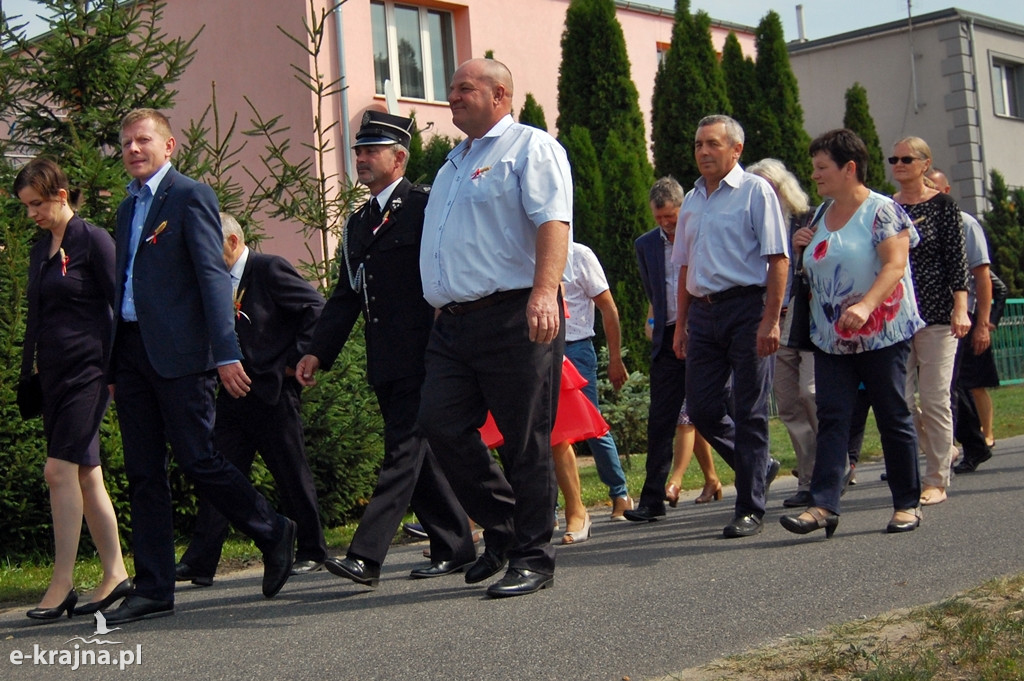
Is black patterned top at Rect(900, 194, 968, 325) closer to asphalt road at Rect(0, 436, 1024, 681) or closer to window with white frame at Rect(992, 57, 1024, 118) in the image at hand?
asphalt road at Rect(0, 436, 1024, 681)

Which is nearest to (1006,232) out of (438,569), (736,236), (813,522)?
(736,236)

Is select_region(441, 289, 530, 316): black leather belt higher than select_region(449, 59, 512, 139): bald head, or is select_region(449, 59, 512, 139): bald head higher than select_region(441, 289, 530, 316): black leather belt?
select_region(449, 59, 512, 139): bald head

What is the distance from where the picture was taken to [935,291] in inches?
314

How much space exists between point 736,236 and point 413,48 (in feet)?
48.1

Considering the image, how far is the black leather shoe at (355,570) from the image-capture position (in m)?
5.45

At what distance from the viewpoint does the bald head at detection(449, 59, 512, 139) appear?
17.9 feet

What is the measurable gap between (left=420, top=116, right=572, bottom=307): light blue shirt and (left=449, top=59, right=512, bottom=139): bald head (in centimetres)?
11

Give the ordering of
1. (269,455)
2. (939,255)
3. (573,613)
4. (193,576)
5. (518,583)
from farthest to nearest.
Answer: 1. (939,255)
2. (269,455)
3. (193,576)
4. (518,583)
5. (573,613)

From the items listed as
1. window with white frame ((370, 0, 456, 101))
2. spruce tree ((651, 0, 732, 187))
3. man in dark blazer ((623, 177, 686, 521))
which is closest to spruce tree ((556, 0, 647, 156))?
spruce tree ((651, 0, 732, 187))

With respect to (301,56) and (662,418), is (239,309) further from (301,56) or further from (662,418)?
(301,56)

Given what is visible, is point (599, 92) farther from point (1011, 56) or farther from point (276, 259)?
point (1011, 56)

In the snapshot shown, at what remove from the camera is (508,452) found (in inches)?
218

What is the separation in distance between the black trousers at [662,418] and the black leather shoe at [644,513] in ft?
0.05

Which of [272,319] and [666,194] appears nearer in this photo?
[272,319]
